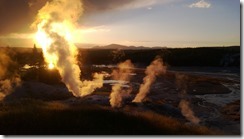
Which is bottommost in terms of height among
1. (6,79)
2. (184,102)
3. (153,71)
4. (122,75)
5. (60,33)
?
(184,102)

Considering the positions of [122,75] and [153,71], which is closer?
[153,71]

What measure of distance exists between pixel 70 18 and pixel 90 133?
25.9 feet

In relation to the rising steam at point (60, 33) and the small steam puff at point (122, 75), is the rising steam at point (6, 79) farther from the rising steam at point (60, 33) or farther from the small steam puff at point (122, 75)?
the small steam puff at point (122, 75)

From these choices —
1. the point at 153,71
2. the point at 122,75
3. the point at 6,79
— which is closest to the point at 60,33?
the point at 6,79

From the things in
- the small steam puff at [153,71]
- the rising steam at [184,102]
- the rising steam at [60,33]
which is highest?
the rising steam at [60,33]

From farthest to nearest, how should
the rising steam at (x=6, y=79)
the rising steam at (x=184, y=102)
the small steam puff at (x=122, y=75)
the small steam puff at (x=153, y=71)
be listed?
the small steam puff at (x=153, y=71), the small steam puff at (x=122, y=75), the rising steam at (x=6, y=79), the rising steam at (x=184, y=102)

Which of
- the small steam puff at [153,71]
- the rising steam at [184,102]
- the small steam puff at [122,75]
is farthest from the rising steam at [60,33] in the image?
the small steam puff at [153,71]

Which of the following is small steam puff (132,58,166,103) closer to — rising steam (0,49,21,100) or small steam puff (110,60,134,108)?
small steam puff (110,60,134,108)

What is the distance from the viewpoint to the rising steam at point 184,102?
15060 millimetres

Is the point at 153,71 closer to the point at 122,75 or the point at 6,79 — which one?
the point at 122,75

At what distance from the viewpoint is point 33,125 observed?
984 centimetres

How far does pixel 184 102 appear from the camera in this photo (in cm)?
1888

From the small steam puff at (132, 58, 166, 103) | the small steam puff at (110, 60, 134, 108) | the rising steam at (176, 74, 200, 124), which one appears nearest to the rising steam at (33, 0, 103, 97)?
the small steam puff at (110, 60, 134, 108)

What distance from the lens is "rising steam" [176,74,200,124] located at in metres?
15.1
